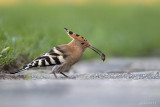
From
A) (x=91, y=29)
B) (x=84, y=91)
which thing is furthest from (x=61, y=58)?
(x=91, y=29)

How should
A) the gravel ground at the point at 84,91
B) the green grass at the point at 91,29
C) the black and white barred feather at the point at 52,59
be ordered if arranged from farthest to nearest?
the green grass at the point at 91,29, the black and white barred feather at the point at 52,59, the gravel ground at the point at 84,91

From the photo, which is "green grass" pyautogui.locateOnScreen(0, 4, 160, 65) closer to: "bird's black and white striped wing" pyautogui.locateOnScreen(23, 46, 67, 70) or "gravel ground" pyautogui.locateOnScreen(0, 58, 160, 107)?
"bird's black and white striped wing" pyautogui.locateOnScreen(23, 46, 67, 70)

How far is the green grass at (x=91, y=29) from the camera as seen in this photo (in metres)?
8.22

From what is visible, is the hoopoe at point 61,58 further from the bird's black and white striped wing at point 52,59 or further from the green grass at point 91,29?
the green grass at point 91,29

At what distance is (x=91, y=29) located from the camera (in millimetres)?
11961

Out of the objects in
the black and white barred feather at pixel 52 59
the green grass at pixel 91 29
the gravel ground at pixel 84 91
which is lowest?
the gravel ground at pixel 84 91

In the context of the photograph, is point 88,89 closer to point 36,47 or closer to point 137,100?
point 137,100

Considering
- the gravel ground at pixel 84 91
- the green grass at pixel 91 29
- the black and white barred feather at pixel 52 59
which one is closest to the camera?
the gravel ground at pixel 84 91

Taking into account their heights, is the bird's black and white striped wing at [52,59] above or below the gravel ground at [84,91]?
above

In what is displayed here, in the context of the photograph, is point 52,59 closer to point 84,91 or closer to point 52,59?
point 52,59

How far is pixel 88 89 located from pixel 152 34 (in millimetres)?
9616

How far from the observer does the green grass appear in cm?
822

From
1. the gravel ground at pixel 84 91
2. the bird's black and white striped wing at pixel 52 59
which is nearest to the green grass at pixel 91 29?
the bird's black and white striped wing at pixel 52 59

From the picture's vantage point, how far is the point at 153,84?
5.04m
